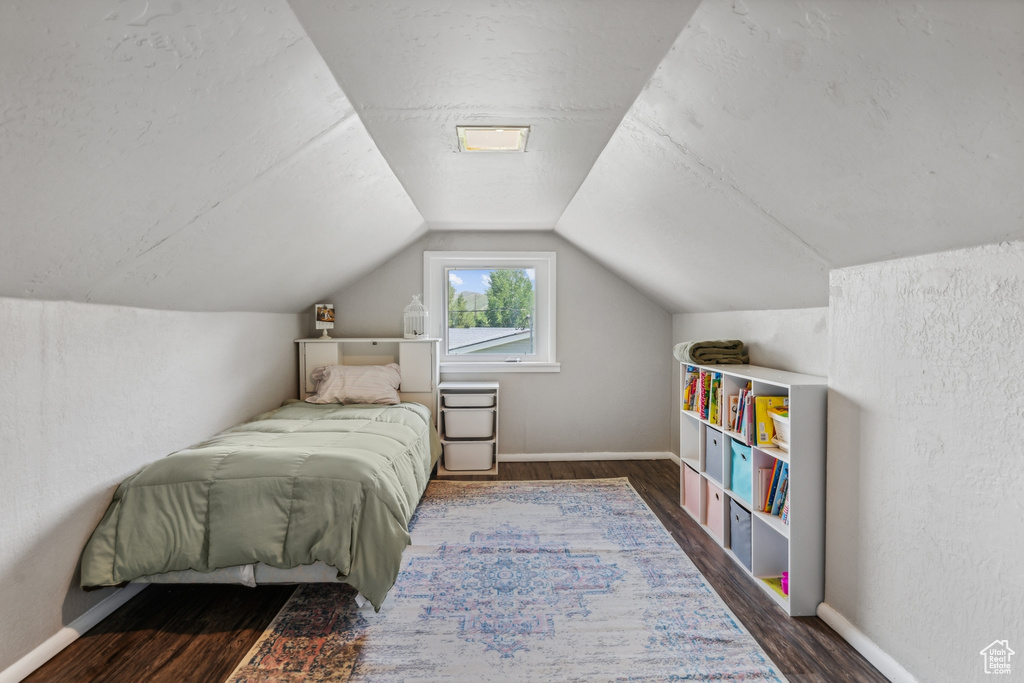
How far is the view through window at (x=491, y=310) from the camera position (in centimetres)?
484

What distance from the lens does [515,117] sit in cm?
205

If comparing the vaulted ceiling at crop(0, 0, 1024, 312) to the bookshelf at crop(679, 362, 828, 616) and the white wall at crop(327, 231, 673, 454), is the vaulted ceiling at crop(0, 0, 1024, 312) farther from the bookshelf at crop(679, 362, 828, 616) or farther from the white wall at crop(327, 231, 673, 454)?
the white wall at crop(327, 231, 673, 454)

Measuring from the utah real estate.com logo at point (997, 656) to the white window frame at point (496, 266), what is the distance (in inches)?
134

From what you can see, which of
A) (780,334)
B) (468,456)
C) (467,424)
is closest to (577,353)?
(467,424)

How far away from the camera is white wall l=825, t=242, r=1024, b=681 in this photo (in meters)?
1.46

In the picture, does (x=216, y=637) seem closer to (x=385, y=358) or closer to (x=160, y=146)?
(x=160, y=146)

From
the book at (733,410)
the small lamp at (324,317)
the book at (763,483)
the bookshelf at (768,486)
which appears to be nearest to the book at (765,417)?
the bookshelf at (768,486)

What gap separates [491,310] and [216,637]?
3.25 meters

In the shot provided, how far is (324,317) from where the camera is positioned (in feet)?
14.6

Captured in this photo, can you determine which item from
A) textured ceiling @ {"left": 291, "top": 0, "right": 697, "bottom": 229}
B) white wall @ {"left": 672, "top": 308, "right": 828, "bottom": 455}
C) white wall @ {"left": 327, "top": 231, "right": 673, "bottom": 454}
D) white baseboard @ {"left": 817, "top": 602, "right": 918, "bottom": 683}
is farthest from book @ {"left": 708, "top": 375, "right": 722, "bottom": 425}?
white wall @ {"left": 327, "top": 231, "right": 673, "bottom": 454}

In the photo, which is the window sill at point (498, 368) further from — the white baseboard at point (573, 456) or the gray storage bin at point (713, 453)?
the gray storage bin at point (713, 453)

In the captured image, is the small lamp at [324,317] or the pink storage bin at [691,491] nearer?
the pink storage bin at [691,491]

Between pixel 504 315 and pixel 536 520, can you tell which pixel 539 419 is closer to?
pixel 504 315

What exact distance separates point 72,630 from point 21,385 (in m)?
0.95
